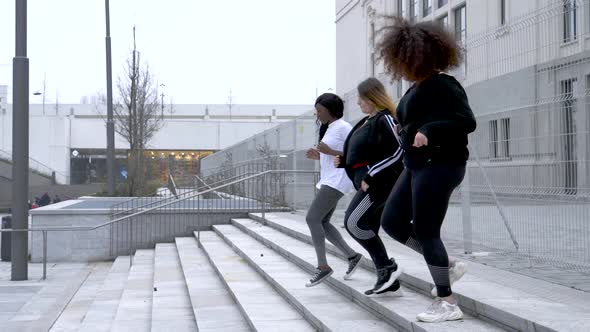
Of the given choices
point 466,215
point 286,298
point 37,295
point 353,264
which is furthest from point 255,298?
point 37,295

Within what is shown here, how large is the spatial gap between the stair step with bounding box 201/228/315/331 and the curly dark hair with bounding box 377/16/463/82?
2.26 meters

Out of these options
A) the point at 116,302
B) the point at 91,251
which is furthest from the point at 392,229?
the point at 91,251

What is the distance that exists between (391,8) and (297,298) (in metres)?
30.7

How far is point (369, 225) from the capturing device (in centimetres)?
551

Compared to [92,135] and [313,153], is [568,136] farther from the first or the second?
[92,135]

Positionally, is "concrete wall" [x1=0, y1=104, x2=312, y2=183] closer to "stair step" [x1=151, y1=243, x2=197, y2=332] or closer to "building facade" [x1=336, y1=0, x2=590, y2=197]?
"stair step" [x1=151, y1=243, x2=197, y2=332]

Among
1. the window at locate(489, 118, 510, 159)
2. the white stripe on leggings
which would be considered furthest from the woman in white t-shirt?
the window at locate(489, 118, 510, 159)

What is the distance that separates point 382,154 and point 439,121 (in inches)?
50.5

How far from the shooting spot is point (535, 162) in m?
6.69

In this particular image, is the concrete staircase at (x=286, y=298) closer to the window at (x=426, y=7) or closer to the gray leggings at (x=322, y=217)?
the gray leggings at (x=322, y=217)

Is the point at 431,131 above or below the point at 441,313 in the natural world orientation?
above

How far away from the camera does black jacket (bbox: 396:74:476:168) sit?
4.29 m

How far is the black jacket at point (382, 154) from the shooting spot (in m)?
5.50

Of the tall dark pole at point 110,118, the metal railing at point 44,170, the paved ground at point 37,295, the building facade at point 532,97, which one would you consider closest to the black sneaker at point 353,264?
the building facade at point 532,97
